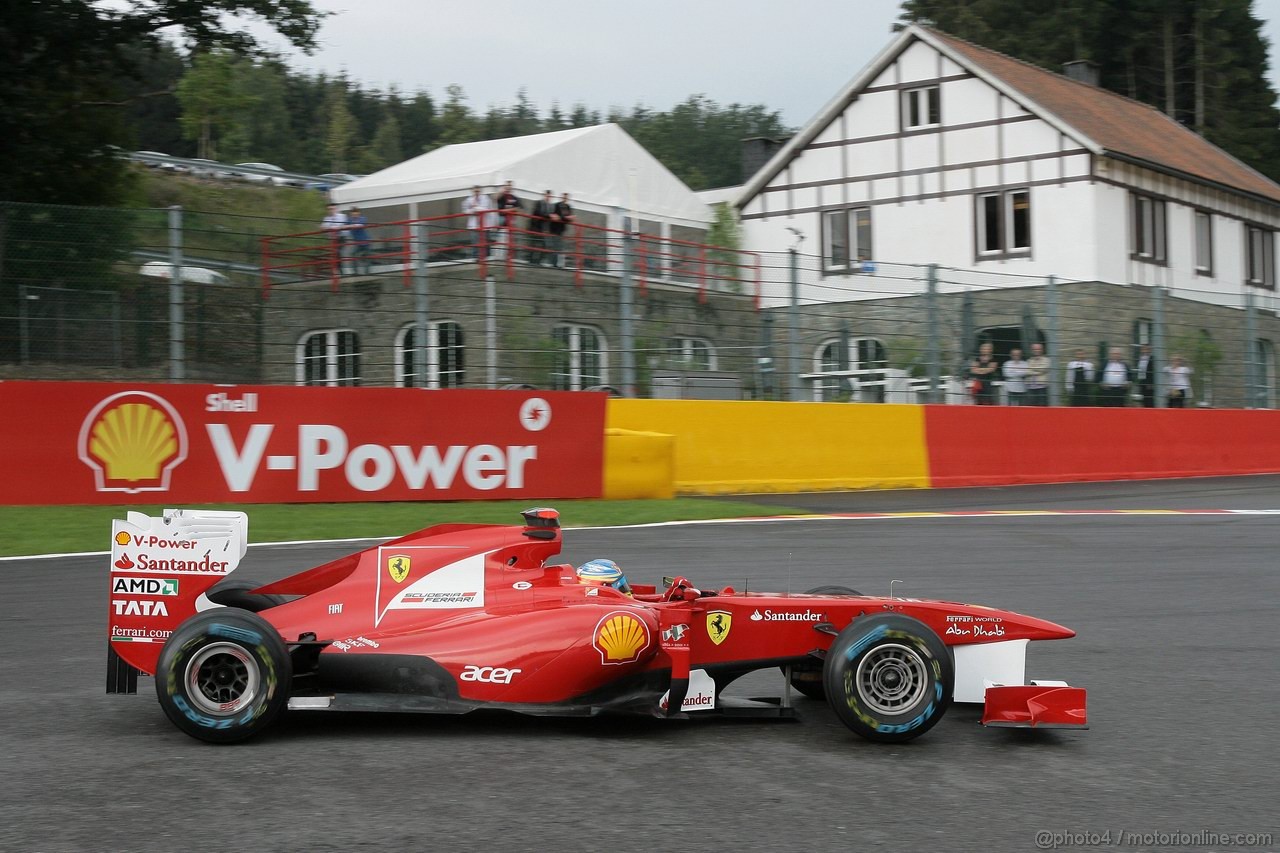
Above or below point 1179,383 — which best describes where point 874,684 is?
below

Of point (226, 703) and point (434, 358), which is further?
point (434, 358)

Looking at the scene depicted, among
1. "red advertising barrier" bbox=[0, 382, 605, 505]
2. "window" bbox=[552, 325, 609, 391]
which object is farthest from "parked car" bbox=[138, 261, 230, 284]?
"window" bbox=[552, 325, 609, 391]

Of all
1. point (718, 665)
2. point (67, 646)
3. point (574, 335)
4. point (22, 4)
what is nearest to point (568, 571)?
point (718, 665)

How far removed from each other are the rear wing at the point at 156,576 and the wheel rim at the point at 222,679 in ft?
1.10

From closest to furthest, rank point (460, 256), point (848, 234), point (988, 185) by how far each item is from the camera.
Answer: point (460, 256) < point (988, 185) < point (848, 234)

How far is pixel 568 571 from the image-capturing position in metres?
5.20

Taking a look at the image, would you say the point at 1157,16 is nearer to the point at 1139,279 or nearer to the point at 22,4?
the point at 1139,279

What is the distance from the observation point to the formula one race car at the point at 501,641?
15.1 ft

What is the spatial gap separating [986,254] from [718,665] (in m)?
24.0

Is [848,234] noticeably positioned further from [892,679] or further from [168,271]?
[892,679]

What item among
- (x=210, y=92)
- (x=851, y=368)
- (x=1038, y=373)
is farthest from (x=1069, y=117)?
(x=210, y=92)

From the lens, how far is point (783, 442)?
1491 cm

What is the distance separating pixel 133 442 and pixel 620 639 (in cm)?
805

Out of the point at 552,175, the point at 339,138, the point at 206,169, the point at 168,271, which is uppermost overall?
the point at 339,138
